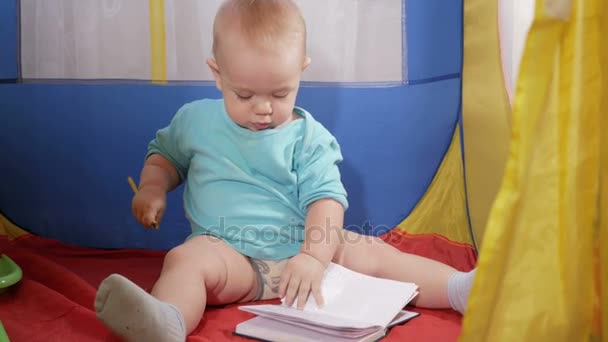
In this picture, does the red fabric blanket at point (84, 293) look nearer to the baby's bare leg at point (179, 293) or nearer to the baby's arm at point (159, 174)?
the baby's bare leg at point (179, 293)

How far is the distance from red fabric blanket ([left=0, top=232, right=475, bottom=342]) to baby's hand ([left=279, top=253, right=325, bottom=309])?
9 cm

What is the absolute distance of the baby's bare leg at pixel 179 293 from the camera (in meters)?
0.80

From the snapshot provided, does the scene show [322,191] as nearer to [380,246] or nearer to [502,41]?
[380,246]

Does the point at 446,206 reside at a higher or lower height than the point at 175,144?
lower

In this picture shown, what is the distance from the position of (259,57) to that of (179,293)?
40 centimetres

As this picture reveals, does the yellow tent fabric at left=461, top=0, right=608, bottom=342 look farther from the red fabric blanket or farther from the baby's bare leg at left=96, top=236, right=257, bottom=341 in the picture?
the baby's bare leg at left=96, top=236, right=257, bottom=341

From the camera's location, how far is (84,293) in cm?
110

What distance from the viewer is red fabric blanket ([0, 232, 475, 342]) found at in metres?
0.97

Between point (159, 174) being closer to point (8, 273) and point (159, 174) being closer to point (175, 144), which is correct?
point (175, 144)

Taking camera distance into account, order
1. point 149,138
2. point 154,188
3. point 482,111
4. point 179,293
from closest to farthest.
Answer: point 179,293 → point 154,188 → point 482,111 → point 149,138

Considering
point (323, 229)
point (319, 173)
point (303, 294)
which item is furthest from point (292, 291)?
point (319, 173)

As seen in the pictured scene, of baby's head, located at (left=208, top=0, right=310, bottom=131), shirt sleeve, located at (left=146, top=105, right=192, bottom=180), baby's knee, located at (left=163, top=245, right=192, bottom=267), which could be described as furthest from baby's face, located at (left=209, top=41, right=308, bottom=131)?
baby's knee, located at (left=163, top=245, right=192, bottom=267)

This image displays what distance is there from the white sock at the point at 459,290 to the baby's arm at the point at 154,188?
19.6 inches

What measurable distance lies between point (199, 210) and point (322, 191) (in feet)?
0.77
